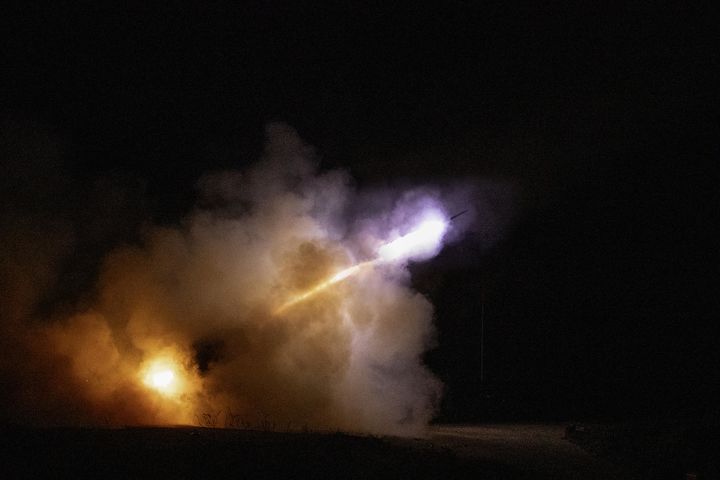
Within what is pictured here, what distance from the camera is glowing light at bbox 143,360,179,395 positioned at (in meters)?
20.2

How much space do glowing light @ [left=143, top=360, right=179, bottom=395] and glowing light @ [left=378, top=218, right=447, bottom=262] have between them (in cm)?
837

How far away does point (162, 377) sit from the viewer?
20.5 metres

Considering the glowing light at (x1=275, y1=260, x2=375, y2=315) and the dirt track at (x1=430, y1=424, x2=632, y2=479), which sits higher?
the glowing light at (x1=275, y1=260, x2=375, y2=315)

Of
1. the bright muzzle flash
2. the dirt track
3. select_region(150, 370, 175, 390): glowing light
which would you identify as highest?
the bright muzzle flash

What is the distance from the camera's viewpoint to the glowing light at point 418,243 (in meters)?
24.0

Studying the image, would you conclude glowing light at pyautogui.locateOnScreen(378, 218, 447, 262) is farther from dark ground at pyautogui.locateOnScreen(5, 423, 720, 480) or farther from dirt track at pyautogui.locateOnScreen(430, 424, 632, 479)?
dark ground at pyautogui.locateOnScreen(5, 423, 720, 480)

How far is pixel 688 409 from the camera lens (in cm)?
2914

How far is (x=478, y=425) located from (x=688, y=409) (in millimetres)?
11003

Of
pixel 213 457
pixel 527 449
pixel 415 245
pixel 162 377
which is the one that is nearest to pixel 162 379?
pixel 162 377

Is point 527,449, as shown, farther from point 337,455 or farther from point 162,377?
point 162,377

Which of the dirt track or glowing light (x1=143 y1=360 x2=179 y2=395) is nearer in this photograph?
the dirt track

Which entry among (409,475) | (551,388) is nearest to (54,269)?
(409,475)

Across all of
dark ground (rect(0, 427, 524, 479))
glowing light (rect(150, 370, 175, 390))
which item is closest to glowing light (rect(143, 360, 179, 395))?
glowing light (rect(150, 370, 175, 390))

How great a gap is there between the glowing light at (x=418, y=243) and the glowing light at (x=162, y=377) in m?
8.37
